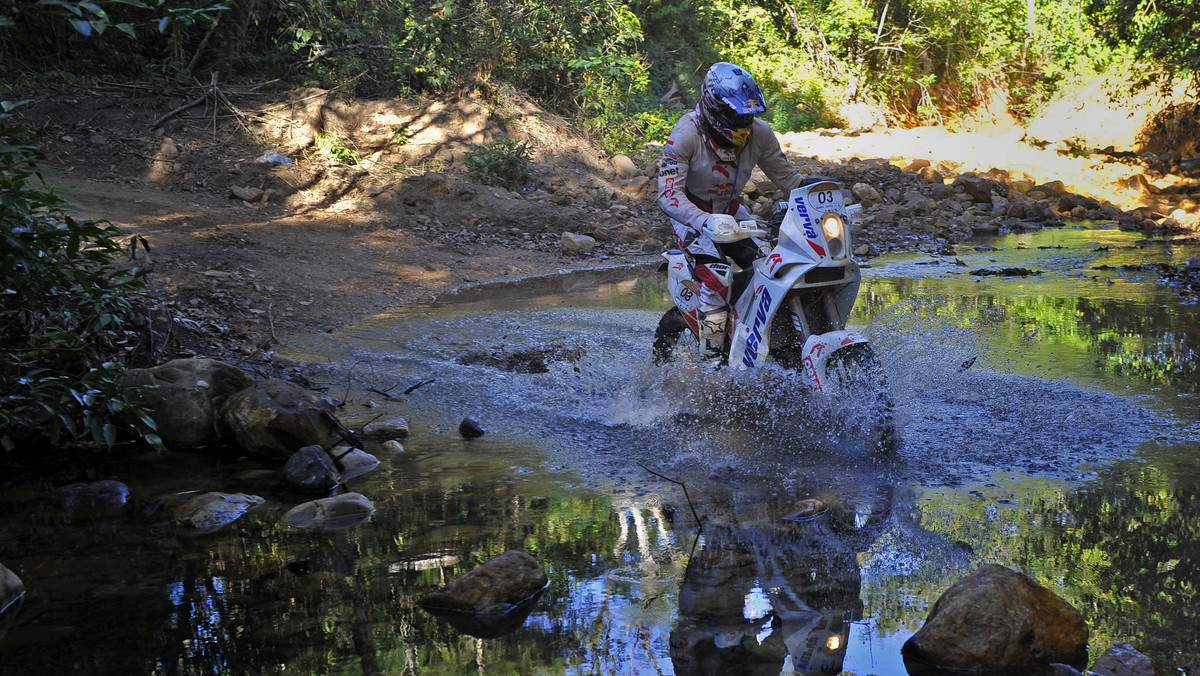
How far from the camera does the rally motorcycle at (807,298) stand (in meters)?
4.69

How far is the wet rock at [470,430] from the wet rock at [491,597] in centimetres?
209

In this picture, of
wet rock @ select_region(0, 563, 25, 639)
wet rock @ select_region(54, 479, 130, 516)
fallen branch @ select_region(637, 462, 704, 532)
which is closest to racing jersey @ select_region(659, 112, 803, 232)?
fallen branch @ select_region(637, 462, 704, 532)

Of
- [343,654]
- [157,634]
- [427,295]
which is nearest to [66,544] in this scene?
[157,634]

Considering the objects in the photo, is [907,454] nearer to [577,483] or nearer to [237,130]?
[577,483]

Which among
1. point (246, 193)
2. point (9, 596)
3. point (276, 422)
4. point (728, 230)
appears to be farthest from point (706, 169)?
point (246, 193)

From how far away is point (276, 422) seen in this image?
4.97 m

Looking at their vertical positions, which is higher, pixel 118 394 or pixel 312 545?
pixel 118 394

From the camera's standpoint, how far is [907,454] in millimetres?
4816

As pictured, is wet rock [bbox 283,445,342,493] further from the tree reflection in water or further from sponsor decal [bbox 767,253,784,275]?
sponsor decal [bbox 767,253,784,275]

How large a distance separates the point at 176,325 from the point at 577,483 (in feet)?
10.7

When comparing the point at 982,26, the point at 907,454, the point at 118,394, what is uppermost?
the point at 982,26

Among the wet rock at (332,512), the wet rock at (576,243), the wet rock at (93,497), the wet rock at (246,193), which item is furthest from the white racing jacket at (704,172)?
the wet rock at (246,193)

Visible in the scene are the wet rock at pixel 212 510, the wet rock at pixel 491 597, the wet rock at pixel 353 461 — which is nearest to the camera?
the wet rock at pixel 491 597

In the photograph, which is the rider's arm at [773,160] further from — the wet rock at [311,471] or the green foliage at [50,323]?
the green foliage at [50,323]
